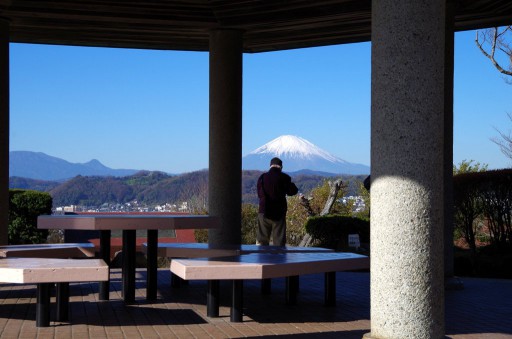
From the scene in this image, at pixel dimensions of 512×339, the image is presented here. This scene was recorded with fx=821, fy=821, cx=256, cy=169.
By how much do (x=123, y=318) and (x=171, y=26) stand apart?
20.2 ft

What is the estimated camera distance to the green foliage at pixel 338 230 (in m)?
15.3

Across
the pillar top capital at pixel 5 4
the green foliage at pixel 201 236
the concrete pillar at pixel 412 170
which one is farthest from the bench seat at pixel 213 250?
the green foliage at pixel 201 236

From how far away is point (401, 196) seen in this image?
5.14 metres

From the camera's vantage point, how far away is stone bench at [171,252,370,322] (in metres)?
6.76

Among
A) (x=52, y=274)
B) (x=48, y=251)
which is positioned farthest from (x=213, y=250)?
(x=52, y=274)

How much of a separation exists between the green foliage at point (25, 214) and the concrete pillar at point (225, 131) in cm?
442

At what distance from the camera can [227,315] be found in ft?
26.2

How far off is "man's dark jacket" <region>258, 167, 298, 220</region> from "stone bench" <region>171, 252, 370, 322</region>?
9.93 ft

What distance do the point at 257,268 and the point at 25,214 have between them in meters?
9.53

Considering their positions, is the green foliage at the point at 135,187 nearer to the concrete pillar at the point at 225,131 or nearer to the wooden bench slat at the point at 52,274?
the concrete pillar at the point at 225,131

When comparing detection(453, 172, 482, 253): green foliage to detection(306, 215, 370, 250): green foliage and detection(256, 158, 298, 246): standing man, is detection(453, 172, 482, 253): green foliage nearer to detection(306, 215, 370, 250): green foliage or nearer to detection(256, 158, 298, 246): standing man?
detection(306, 215, 370, 250): green foliage

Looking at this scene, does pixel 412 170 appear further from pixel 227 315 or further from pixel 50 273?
pixel 227 315

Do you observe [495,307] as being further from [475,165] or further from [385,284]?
[475,165]

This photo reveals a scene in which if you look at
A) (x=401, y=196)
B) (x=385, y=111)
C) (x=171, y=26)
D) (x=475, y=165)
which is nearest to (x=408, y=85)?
(x=385, y=111)
